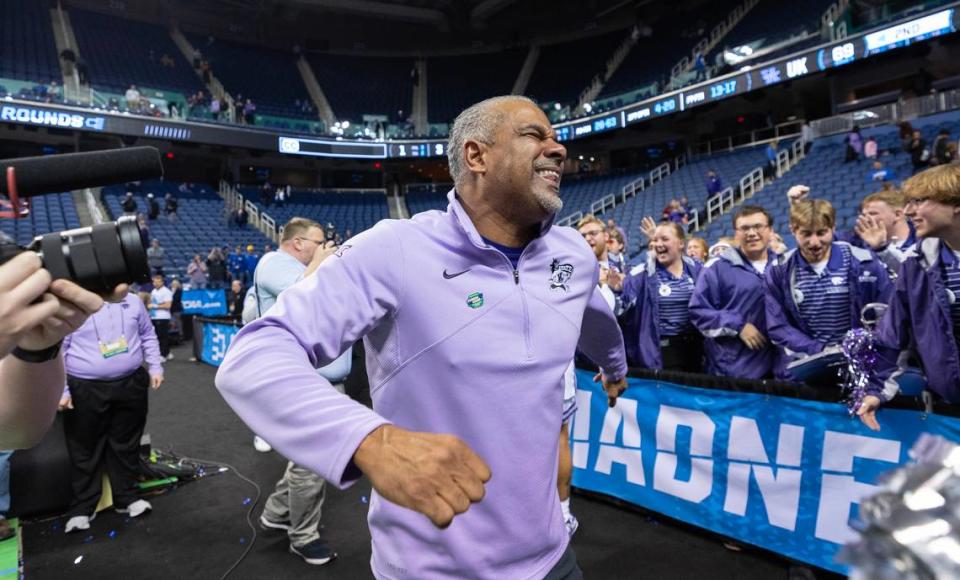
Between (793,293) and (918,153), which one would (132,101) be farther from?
(918,153)

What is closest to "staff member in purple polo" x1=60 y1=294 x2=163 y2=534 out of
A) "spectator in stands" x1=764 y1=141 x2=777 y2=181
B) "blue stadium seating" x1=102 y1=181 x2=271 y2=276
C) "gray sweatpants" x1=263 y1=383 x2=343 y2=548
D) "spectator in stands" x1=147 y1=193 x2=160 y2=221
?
"gray sweatpants" x1=263 y1=383 x2=343 y2=548

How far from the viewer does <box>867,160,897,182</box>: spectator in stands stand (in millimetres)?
12125

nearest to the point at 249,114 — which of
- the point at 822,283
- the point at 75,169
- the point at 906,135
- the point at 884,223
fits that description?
the point at 906,135

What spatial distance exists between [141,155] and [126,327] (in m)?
3.79

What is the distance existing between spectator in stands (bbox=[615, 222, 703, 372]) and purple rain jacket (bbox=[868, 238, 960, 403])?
1.55 meters

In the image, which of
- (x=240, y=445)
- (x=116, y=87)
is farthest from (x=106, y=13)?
(x=240, y=445)

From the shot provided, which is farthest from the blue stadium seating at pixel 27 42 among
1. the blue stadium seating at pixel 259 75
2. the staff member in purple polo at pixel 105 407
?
the staff member in purple polo at pixel 105 407

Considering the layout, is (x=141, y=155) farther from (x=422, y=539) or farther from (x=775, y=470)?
(x=775, y=470)

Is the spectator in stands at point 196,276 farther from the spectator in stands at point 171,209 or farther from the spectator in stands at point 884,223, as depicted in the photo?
the spectator in stands at point 884,223

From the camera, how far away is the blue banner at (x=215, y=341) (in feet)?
33.1

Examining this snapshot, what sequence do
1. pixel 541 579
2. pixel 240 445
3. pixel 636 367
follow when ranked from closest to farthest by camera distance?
pixel 541 579
pixel 636 367
pixel 240 445

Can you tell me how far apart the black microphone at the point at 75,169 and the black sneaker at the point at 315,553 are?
115 inches

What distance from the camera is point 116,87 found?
23.7m

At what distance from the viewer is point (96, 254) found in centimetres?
96
